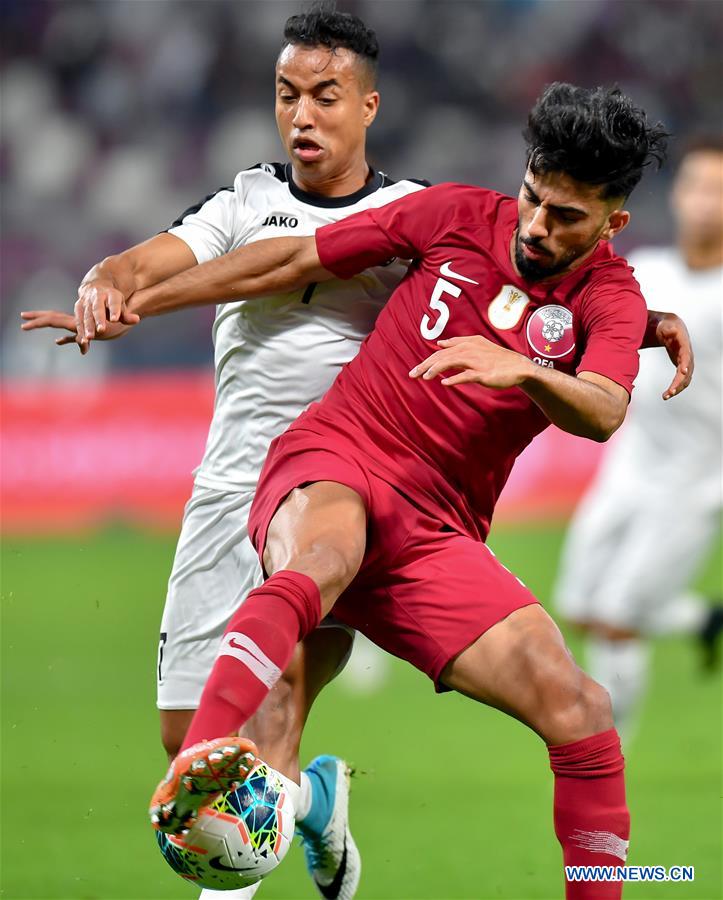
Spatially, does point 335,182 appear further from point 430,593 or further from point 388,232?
point 430,593

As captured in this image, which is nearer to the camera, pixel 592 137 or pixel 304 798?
pixel 592 137

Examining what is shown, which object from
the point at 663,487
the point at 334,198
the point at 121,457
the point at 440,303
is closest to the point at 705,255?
the point at 663,487

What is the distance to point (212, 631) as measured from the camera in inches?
161

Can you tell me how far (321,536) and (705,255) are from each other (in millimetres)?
4741

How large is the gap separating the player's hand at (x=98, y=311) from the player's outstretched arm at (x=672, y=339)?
132cm

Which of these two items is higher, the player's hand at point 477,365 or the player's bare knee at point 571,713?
the player's hand at point 477,365

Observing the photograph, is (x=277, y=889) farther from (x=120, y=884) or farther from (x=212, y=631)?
(x=212, y=631)

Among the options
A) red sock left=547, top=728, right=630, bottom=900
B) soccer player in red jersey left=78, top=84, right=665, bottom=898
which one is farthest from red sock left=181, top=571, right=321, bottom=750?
red sock left=547, top=728, right=630, bottom=900

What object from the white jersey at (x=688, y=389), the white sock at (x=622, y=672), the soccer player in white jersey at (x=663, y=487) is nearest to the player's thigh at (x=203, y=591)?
the white sock at (x=622, y=672)

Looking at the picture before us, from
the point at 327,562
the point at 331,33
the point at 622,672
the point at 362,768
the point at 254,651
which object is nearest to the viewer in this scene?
the point at 254,651

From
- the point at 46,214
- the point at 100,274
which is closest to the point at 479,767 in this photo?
the point at 100,274

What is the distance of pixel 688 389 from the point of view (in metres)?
7.04

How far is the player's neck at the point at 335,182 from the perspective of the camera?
13.2ft

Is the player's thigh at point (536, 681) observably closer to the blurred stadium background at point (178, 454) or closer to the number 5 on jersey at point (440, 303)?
the number 5 on jersey at point (440, 303)
